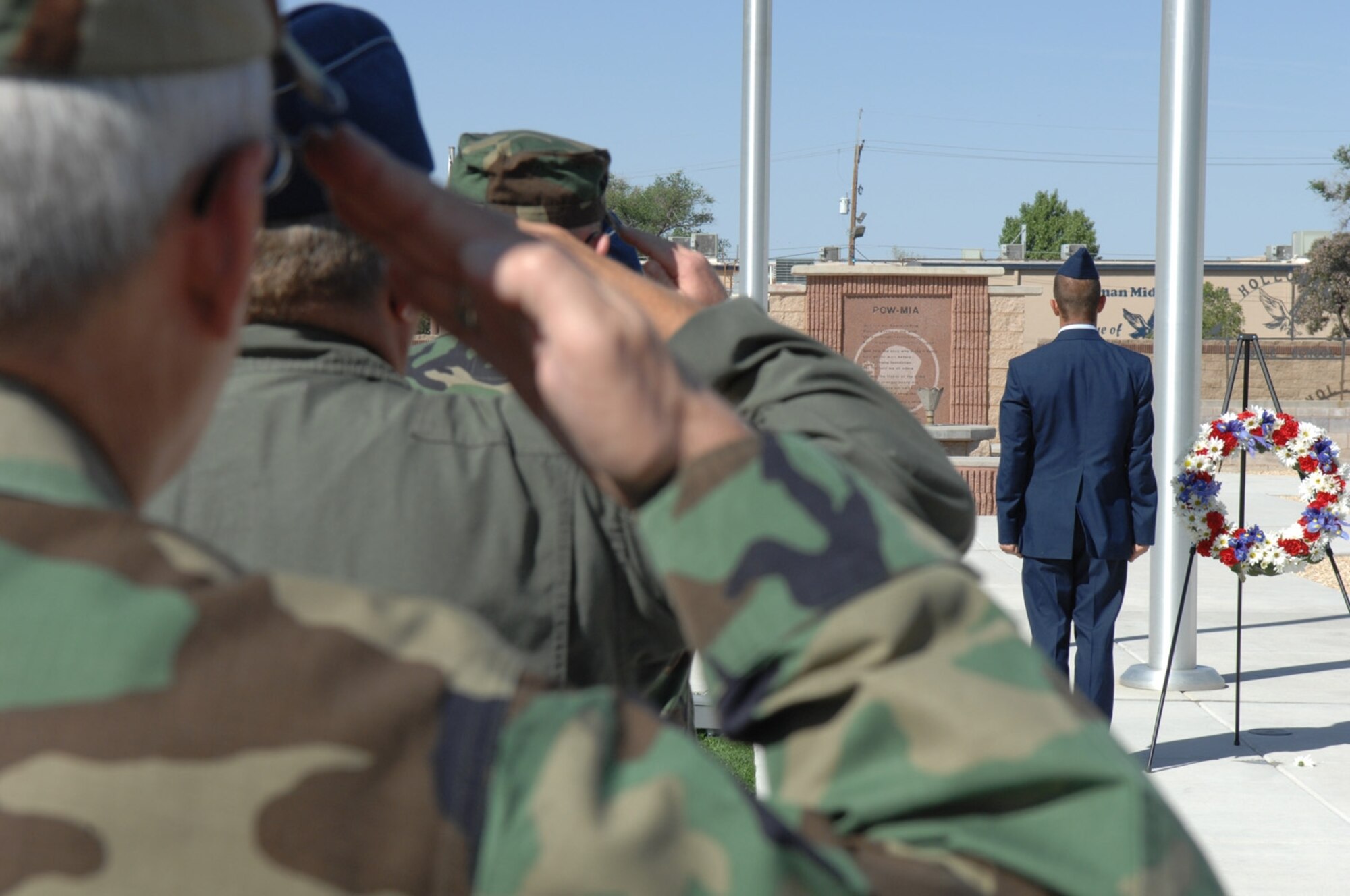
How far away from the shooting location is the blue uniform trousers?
6219 millimetres

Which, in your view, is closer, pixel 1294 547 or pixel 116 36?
pixel 116 36

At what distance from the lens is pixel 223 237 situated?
763 millimetres

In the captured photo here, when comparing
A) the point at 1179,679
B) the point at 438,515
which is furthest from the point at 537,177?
the point at 1179,679

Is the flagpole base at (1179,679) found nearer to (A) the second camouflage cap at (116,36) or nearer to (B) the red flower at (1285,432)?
(B) the red flower at (1285,432)

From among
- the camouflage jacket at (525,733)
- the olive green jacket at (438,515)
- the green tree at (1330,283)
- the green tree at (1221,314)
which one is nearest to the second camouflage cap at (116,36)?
the camouflage jacket at (525,733)

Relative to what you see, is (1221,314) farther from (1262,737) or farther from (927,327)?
(1262,737)

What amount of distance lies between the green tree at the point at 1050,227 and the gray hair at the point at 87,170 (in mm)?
82148

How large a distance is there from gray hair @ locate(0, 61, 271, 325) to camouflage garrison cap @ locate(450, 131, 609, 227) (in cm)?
187

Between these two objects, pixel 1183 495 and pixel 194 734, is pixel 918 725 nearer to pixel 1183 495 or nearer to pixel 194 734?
pixel 194 734

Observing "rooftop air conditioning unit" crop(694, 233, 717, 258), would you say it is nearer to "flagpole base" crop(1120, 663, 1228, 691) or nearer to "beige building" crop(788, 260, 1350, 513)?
"beige building" crop(788, 260, 1350, 513)

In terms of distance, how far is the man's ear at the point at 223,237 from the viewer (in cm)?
75

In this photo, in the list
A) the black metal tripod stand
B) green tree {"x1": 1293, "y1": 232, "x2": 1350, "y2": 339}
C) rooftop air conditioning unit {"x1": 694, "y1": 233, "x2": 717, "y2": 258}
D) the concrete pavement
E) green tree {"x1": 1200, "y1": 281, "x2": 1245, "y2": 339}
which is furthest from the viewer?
green tree {"x1": 1200, "y1": 281, "x2": 1245, "y2": 339}

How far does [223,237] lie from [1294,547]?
20.8 ft

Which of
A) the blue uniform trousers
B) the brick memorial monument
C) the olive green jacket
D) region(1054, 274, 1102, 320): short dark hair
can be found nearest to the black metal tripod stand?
the blue uniform trousers
